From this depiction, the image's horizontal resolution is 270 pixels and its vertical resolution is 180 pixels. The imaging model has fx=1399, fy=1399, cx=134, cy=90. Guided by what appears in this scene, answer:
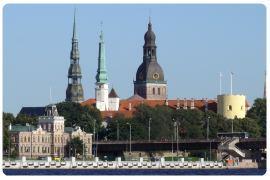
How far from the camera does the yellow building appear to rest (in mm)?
145875

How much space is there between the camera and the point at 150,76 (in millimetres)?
183375

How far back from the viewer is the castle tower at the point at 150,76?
18112cm

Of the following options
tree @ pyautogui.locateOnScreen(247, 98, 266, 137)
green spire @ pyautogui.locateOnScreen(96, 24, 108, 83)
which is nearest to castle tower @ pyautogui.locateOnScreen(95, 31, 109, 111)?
green spire @ pyautogui.locateOnScreen(96, 24, 108, 83)

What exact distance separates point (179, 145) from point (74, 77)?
5962 centimetres

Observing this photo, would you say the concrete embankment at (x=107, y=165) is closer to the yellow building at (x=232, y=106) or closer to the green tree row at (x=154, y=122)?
the green tree row at (x=154, y=122)

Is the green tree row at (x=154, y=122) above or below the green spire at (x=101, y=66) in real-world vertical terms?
below

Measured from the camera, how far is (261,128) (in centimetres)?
13450

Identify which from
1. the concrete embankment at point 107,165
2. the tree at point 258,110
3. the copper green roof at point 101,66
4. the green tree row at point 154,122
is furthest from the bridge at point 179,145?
the copper green roof at point 101,66

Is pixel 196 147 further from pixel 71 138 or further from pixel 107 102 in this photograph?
pixel 107 102

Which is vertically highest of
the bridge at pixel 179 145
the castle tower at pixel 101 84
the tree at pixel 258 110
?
the castle tower at pixel 101 84

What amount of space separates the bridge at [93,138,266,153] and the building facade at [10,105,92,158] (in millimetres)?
2438

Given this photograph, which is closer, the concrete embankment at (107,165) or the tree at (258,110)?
the concrete embankment at (107,165)

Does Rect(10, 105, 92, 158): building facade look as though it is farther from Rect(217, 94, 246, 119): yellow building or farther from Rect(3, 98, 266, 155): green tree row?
Rect(217, 94, 246, 119): yellow building

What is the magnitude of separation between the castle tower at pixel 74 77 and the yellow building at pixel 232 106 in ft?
86.8
